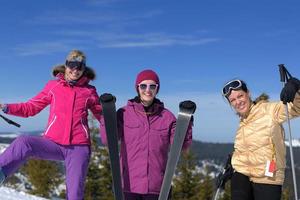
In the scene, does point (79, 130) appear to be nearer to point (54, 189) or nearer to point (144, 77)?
point (144, 77)

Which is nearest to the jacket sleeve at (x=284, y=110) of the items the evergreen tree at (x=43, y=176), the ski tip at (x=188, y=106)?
the ski tip at (x=188, y=106)

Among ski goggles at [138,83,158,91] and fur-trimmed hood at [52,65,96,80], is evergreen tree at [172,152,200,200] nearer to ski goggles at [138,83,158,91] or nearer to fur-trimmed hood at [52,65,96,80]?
fur-trimmed hood at [52,65,96,80]

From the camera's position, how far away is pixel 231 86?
14.7 feet

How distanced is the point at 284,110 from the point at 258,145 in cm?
45

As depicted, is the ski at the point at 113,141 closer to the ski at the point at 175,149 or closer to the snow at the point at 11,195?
the ski at the point at 175,149

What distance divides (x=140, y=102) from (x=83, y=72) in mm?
993

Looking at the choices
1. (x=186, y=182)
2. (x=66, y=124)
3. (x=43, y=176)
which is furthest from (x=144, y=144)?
(x=43, y=176)

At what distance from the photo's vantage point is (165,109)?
4.38m

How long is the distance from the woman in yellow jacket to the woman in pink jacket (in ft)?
5.05

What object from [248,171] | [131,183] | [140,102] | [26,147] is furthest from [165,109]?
[26,147]

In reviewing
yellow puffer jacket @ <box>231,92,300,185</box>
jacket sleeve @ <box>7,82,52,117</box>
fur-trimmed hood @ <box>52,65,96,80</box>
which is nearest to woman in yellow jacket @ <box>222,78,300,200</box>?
yellow puffer jacket @ <box>231,92,300,185</box>

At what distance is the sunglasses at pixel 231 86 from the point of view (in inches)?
175

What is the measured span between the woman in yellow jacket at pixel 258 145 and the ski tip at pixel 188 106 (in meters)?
0.78

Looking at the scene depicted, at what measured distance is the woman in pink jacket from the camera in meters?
4.53
